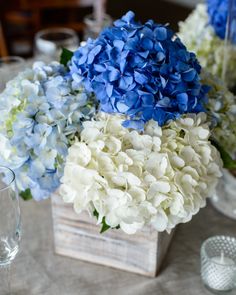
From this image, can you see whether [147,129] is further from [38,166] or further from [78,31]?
[78,31]

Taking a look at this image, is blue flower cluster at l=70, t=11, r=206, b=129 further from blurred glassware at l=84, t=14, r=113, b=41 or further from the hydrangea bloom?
blurred glassware at l=84, t=14, r=113, b=41

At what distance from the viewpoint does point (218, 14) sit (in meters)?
1.19

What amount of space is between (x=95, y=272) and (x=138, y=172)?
0.82 feet

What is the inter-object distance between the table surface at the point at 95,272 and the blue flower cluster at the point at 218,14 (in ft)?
1.65

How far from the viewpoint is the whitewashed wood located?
32.0 inches

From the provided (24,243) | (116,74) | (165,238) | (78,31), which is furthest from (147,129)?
(78,31)

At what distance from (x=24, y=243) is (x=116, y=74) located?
0.38 m

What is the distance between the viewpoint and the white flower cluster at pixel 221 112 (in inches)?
31.0

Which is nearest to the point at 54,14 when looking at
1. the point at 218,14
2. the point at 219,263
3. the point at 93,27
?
the point at 93,27

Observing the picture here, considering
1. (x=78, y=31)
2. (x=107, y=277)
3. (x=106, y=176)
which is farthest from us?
(x=78, y=31)

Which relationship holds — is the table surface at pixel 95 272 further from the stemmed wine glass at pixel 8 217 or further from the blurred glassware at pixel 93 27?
the blurred glassware at pixel 93 27

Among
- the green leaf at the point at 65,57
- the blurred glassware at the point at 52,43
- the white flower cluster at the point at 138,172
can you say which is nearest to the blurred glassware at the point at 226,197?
the white flower cluster at the point at 138,172

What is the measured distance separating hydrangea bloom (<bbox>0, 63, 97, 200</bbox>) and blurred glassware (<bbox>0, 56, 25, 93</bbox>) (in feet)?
1.17

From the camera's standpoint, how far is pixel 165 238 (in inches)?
33.0
